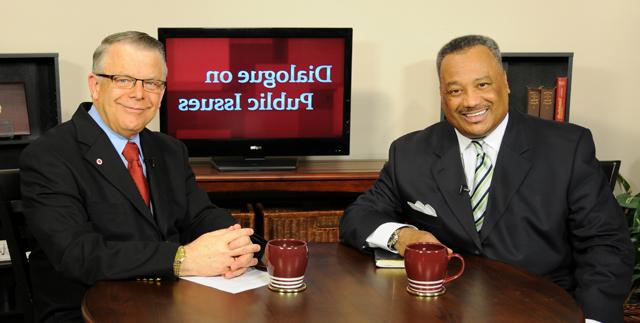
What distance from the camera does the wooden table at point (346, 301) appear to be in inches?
72.2

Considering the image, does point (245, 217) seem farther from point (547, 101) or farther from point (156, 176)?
point (547, 101)

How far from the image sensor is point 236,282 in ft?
6.91

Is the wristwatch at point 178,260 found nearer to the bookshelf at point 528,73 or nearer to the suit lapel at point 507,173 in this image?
the suit lapel at point 507,173

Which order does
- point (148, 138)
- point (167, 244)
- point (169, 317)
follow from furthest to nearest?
point (148, 138) → point (167, 244) → point (169, 317)

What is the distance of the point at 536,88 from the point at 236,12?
1558mm

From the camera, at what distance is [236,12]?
431 cm

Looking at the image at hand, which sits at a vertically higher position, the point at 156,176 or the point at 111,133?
the point at 111,133

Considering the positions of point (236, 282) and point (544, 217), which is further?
point (544, 217)

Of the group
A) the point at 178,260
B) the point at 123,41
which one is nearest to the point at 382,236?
the point at 178,260

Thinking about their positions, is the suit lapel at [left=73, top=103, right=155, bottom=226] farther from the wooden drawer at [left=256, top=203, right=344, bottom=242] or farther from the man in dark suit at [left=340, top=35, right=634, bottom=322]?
the wooden drawer at [left=256, top=203, right=344, bottom=242]

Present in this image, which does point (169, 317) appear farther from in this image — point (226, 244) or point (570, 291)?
point (570, 291)

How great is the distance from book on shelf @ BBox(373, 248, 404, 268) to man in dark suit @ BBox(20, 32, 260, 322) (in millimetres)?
338

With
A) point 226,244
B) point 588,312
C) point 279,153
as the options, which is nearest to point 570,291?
point 588,312

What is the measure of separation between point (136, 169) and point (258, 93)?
165 centimetres
